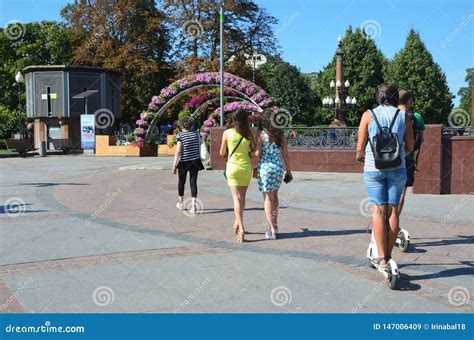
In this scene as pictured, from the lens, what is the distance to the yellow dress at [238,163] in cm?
714

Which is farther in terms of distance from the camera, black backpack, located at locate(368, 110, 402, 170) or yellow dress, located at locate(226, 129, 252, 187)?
yellow dress, located at locate(226, 129, 252, 187)

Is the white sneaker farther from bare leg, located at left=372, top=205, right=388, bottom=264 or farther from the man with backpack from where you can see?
bare leg, located at left=372, top=205, right=388, bottom=264

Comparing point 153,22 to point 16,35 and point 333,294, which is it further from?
point 333,294

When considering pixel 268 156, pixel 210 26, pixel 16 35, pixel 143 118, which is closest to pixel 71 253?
pixel 268 156

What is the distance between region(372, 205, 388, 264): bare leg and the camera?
201 inches

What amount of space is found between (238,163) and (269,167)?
40 cm

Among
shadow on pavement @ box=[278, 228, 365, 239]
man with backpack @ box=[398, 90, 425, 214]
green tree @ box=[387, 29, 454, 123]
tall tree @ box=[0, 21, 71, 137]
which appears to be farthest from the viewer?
green tree @ box=[387, 29, 454, 123]

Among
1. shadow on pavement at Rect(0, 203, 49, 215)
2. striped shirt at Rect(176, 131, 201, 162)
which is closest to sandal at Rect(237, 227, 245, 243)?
striped shirt at Rect(176, 131, 201, 162)

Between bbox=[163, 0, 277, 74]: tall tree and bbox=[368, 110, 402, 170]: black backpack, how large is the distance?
33.5 meters

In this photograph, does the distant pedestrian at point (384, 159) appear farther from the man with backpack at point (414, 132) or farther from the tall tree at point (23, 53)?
the tall tree at point (23, 53)

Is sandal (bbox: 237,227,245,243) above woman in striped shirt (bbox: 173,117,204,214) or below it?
Result: below

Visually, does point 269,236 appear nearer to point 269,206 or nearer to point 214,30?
point 269,206

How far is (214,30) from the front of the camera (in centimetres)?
3909

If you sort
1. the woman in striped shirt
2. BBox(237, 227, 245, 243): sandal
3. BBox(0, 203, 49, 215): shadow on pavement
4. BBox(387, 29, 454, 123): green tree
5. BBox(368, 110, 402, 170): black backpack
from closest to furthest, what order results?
BBox(368, 110, 402, 170): black backpack → BBox(237, 227, 245, 243): sandal → the woman in striped shirt → BBox(0, 203, 49, 215): shadow on pavement → BBox(387, 29, 454, 123): green tree
